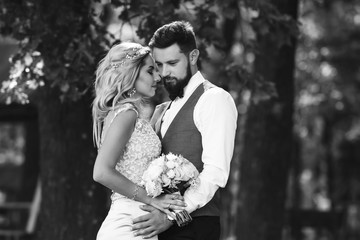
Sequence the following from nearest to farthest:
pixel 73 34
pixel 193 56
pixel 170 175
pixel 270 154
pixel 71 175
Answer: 1. pixel 170 175
2. pixel 193 56
3. pixel 73 34
4. pixel 71 175
5. pixel 270 154

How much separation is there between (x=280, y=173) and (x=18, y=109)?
5.69 m

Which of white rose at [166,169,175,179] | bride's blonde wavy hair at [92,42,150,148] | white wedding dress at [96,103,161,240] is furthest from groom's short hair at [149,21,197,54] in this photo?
white rose at [166,169,175,179]

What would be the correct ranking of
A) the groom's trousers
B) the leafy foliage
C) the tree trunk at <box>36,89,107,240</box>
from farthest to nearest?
the tree trunk at <box>36,89,107,240</box>
the leafy foliage
the groom's trousers

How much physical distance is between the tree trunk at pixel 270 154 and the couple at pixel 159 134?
490 cm

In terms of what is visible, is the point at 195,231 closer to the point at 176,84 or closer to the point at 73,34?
the point at 176,84

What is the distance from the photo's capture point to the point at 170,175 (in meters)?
4.72

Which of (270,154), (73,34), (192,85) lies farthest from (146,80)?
(270,154)

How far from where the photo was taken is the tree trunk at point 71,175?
24.7 feet

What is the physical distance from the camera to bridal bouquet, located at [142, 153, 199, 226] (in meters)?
4.74

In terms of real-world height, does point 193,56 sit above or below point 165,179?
above

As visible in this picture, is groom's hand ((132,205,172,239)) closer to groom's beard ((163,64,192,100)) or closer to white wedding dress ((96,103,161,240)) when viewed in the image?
white wedding dress ((96,103,161,240))

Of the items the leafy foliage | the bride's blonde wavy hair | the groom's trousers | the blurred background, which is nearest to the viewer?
the groom's trousers

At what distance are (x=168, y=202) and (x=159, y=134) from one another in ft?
1.97

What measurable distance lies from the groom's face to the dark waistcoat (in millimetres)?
121
